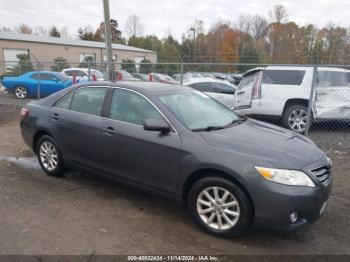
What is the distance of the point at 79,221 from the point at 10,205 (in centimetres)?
110

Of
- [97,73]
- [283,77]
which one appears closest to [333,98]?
[283,77]

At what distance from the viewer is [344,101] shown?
8117 mm

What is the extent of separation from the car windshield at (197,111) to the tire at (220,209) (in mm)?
714

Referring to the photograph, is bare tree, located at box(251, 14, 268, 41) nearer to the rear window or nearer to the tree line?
the tree line

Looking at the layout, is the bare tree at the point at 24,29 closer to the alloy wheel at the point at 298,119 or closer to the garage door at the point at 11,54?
the garage door at the point at 11,54

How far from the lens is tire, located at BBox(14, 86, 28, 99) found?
16.2 metres

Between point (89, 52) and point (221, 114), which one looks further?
point (89, 52)

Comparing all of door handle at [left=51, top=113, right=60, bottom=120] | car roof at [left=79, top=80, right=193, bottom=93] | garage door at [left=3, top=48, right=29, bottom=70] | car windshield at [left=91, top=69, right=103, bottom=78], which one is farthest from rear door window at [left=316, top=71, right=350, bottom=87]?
garage door at [left=3, top=48, right=29, bottom=70]

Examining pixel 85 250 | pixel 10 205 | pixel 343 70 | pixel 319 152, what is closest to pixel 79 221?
pixel 85 250

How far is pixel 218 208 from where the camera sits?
354 cm

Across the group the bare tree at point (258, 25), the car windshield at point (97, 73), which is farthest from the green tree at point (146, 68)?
the bare tree at point (258, 25)

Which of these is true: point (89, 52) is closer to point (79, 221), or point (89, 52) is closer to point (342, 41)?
point (342, 41)

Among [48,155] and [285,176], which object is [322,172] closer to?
[285,176]

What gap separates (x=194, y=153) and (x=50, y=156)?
2.75 metres
